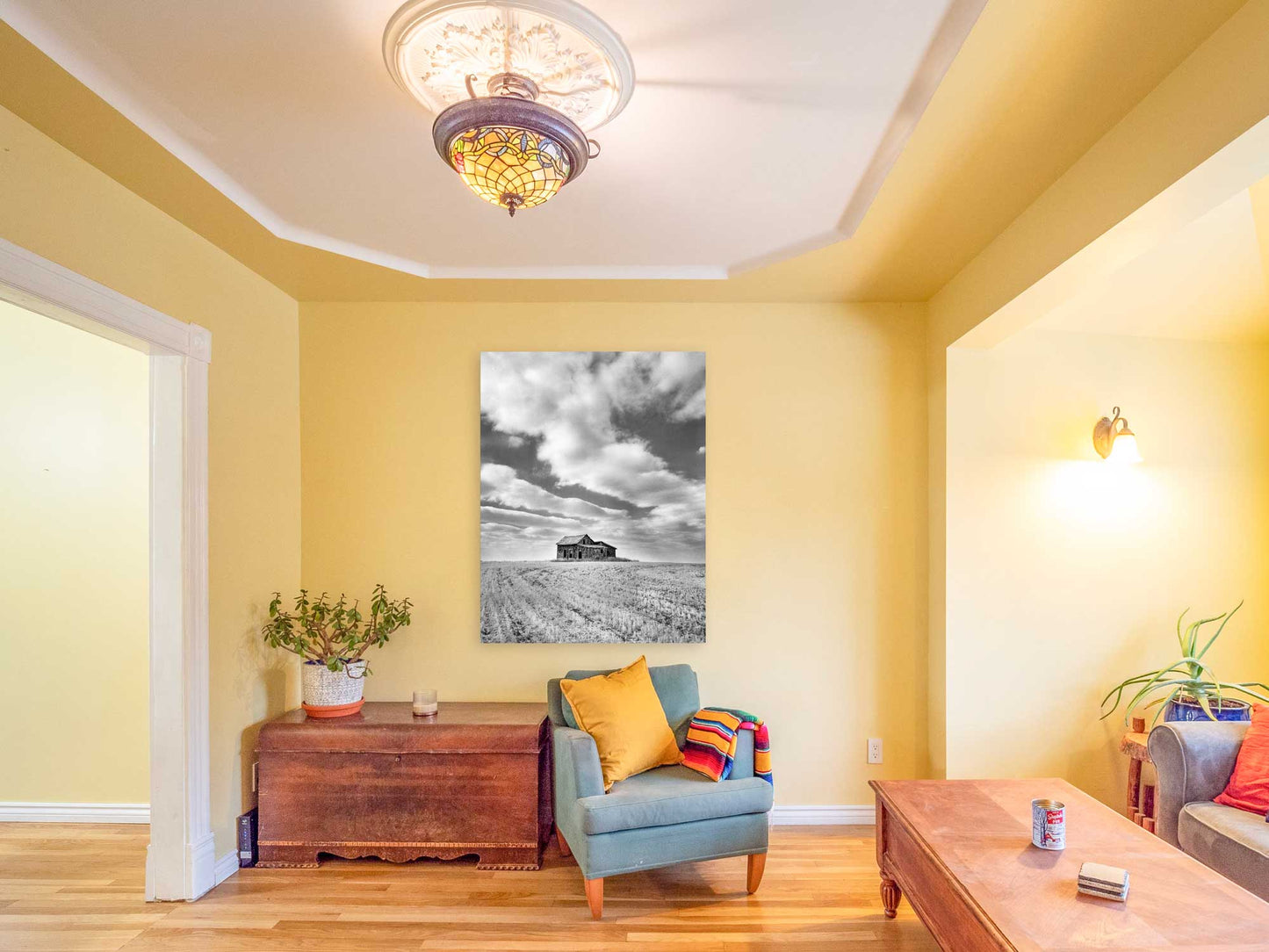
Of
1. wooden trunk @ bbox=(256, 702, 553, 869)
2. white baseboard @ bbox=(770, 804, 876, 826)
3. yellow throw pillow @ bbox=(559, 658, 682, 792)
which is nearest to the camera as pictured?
yellow throw pillow @ bbox=(559, 658, 682, 792)

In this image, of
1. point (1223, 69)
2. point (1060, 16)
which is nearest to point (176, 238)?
point (1060, 16)

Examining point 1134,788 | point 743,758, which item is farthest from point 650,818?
point 1134,788

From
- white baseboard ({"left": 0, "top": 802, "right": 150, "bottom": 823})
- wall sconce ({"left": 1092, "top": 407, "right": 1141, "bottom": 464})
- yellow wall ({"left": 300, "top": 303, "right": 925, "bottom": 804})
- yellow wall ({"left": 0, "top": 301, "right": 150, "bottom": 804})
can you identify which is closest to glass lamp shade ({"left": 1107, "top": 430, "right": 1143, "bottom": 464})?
wall sconce ({"left": 1092, "top": 407, "right": 1141, "bottom": 464})

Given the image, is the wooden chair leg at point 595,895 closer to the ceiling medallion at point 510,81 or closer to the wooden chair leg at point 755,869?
the wooden chair leg at point 755,869

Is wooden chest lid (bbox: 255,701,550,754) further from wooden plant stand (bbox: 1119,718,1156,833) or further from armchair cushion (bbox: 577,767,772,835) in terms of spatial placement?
wooden plant stand (bbox: 1119,718,1156,833)

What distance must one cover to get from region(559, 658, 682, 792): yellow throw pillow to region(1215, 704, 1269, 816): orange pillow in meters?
2.00

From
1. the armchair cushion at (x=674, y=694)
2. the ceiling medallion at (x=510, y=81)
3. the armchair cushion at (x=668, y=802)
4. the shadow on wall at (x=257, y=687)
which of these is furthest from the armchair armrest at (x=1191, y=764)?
the shadow on wall at (x=257, y=687)

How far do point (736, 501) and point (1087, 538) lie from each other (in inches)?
62.4

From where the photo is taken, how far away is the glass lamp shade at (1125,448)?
11.2ft

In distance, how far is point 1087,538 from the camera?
3.57 m

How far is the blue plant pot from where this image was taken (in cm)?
316

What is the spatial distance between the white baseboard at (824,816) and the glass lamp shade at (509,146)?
10.2 ft

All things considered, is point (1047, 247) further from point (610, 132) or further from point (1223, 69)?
point (610, 132)

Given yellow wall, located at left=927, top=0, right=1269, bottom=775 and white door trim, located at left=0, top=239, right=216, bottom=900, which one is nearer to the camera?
yellow wall, located at left=927, top=0, right=1269, bottom=775
